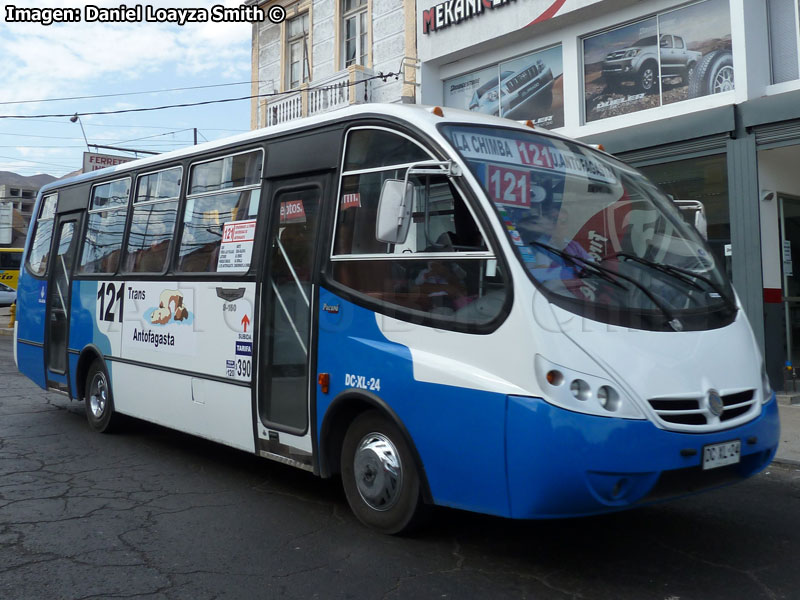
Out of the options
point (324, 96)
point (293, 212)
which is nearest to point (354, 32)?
point (324, 96)

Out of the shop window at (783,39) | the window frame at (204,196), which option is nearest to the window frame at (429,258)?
the window frame at (204,196)

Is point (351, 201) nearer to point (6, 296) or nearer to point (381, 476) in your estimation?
point (381, 476)

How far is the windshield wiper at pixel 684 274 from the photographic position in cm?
473

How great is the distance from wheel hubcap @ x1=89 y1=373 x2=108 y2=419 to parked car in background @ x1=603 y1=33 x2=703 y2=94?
8570 mm

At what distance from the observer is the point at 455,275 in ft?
15.0

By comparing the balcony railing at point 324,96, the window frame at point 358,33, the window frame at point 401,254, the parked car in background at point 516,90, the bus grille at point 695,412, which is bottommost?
the bus grille at point 695,412

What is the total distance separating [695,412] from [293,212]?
10.2ft

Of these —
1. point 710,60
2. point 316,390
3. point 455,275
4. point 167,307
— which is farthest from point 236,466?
point 710,60

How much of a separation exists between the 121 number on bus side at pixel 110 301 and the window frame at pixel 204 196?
1047mm

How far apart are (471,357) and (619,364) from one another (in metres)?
0.78

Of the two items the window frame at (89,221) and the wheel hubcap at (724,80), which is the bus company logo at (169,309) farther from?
the wheel hubcap at (724,80)

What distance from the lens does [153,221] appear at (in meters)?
7.68

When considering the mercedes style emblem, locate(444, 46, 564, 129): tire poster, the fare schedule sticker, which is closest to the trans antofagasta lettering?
the fare schedule sticker

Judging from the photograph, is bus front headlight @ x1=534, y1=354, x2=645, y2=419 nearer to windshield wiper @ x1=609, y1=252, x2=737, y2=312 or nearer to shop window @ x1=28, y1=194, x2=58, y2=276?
windshield wiper @ x1=609, y1=252, x2=737, y2=312
